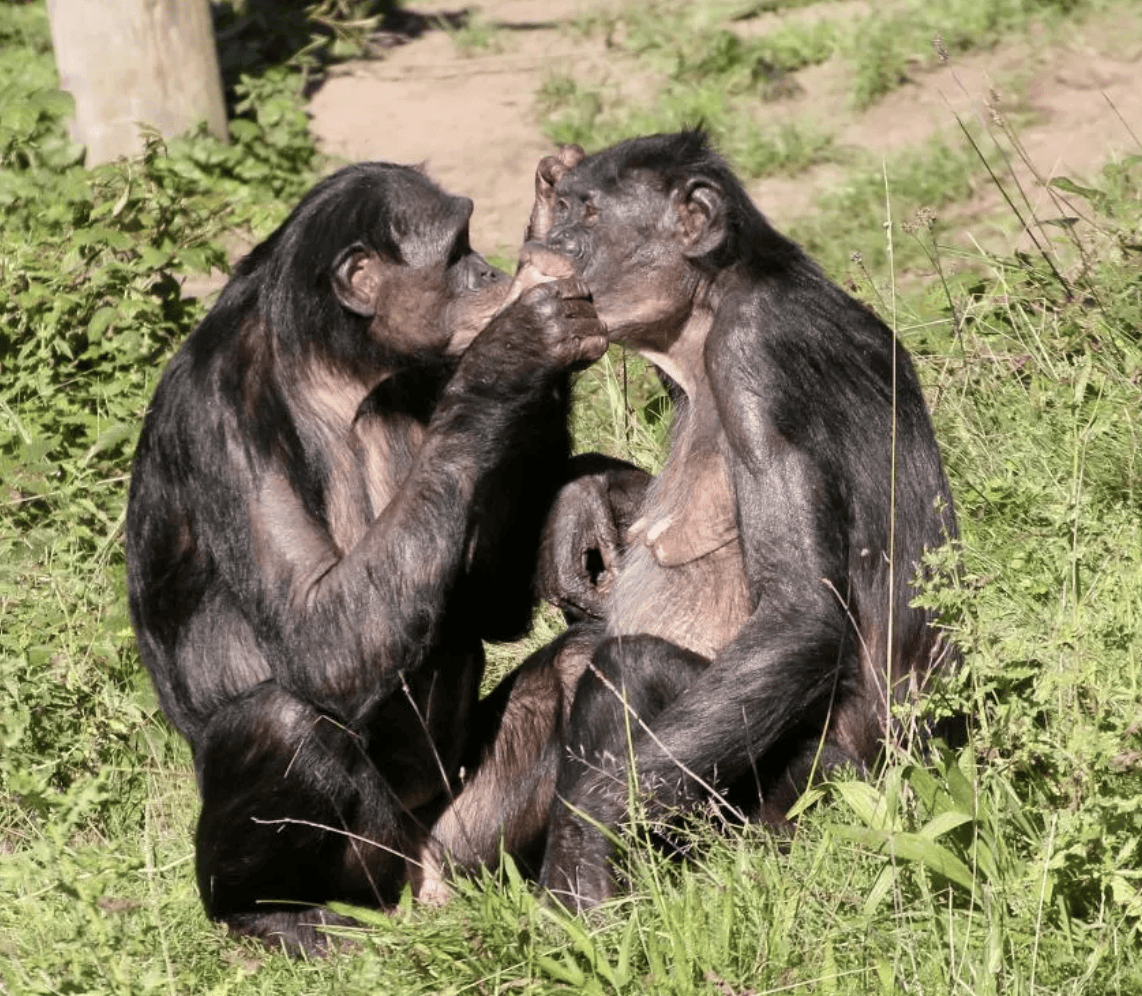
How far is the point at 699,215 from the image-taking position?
5758mm

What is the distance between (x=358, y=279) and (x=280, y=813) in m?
1.55

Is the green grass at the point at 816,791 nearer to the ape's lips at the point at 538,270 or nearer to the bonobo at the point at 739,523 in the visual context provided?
the bonobo at the point at 739,523

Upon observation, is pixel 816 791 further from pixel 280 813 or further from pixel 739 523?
pixel 280 813

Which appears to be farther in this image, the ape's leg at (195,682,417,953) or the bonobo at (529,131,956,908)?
the ape's leg at (195,682,417,953)

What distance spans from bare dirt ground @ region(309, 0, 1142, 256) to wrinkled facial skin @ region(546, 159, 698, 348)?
4090 mm

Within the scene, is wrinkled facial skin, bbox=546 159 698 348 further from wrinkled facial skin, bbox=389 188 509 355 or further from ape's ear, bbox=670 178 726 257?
wrinkled facial skin, bbox=389 188 509 355

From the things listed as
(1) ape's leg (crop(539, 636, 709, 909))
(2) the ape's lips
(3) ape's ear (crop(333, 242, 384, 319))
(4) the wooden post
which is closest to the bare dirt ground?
(4) the wooden post

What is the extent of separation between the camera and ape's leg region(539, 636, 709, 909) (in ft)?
17.2

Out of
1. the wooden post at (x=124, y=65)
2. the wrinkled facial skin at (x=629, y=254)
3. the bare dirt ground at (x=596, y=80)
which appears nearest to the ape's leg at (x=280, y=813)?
the wrinkled facial skin at (x=629, y=254)

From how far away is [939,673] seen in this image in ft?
17.4

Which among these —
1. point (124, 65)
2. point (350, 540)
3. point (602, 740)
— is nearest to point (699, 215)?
point (350, 540)

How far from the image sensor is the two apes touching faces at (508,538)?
5.21m

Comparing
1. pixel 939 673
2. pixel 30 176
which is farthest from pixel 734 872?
pixel 30 176

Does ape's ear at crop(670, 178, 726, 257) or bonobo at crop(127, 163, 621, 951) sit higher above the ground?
ape's ear at crop(670, 178, 726, 257)
